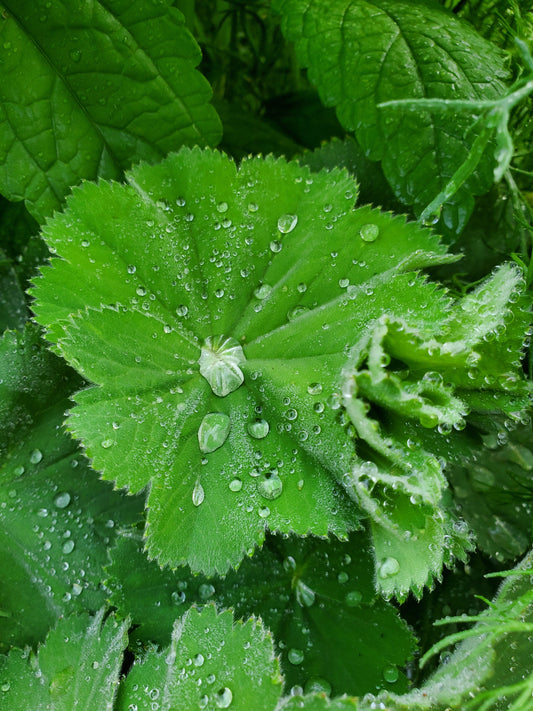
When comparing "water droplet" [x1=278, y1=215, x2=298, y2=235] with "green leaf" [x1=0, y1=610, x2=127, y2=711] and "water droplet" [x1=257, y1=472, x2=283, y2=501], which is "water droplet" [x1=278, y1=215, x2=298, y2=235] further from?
"green leaf" [x1=0, y1=610, x2=127, y2=711]

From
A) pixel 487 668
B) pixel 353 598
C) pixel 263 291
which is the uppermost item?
pixel 263 291

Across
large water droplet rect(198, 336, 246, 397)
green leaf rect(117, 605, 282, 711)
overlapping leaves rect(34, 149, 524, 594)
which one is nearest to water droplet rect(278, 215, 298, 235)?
overlapping leaves rect(34, 149, 524, 594)

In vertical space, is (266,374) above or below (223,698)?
above

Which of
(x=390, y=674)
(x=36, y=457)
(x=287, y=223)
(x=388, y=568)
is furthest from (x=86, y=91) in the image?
(x=390, y=674)

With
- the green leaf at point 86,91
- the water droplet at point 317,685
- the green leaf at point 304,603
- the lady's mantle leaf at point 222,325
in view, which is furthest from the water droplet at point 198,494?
the green leaf at point 86,91

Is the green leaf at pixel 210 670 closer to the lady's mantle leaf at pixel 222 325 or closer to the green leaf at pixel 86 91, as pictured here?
the lady's mantle leaf at pixel 222 325

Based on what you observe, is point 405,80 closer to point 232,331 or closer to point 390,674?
point 232,331
